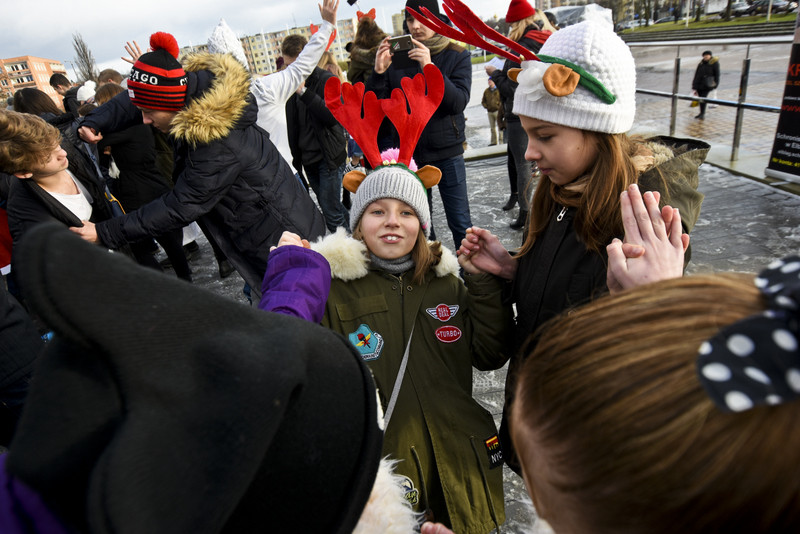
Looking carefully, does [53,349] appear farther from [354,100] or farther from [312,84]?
[312,84]

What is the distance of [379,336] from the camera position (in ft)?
5.28

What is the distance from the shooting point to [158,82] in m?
2.36

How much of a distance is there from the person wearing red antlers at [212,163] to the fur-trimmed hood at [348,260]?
1072 millimetres

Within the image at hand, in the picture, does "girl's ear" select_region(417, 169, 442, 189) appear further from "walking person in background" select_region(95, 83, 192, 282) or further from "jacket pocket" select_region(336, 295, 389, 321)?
"walking person in background" select_region(95, 83, 192, 282)

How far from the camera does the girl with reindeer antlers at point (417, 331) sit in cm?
148

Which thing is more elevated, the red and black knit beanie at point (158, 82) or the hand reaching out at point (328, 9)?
the hand reaching out at point (328, 9)

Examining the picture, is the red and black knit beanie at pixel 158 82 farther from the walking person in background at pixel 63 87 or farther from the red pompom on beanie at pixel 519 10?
the walking person in background at pixel 63 87

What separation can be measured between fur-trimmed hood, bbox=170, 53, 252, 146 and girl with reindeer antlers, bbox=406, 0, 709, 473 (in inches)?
57.1

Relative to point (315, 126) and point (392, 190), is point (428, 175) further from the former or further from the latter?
point (315, 126)

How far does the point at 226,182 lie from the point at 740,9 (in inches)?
1544

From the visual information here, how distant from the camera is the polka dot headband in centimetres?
41

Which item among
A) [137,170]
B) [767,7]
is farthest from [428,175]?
[767,7]

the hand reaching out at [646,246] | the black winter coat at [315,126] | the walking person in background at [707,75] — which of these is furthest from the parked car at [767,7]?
the hand reaching out at [646,246]

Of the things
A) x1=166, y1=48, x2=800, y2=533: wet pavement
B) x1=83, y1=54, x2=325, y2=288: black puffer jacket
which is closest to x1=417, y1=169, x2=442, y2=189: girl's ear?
x1=166, y1=48, x2=800, y2=533: wet pavement
